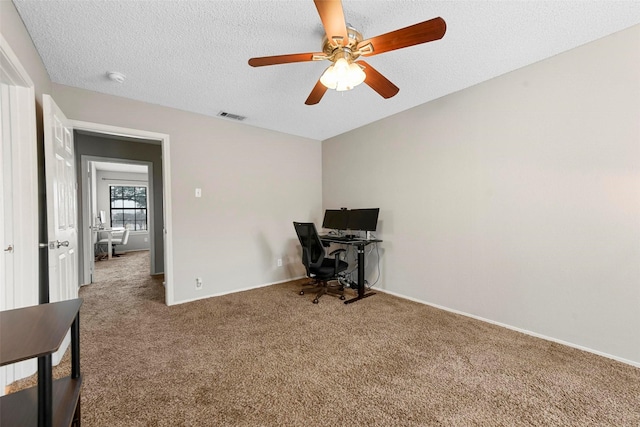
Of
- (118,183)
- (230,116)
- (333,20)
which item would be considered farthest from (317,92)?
(118,183)

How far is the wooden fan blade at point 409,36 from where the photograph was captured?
4.61ft

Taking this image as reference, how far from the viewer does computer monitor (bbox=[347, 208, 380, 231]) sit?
351 cm

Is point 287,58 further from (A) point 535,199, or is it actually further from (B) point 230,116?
(A) point 535,199

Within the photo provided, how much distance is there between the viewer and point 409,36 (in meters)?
1.52

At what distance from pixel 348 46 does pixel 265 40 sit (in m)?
0.67

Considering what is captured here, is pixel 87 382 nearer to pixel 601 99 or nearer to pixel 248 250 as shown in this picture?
pixel 248 250

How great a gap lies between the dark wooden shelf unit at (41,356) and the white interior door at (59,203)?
1.23 m

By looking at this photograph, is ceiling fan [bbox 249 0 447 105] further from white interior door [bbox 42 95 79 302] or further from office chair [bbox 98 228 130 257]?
office chair [bbox 98 228 130 257]

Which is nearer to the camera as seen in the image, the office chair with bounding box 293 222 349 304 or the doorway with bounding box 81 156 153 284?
the office chair with bounding box 293 222 349 304

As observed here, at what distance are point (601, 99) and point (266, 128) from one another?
11.7 feet

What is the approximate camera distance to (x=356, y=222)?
12.2ft

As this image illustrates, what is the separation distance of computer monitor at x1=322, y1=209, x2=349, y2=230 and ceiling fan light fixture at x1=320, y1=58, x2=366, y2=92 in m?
2.23

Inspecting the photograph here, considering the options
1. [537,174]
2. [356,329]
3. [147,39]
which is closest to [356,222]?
[356,329]

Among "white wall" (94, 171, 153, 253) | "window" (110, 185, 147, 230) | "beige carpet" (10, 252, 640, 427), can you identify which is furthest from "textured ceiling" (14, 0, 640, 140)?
"window" (110, 185, 147, 230)
